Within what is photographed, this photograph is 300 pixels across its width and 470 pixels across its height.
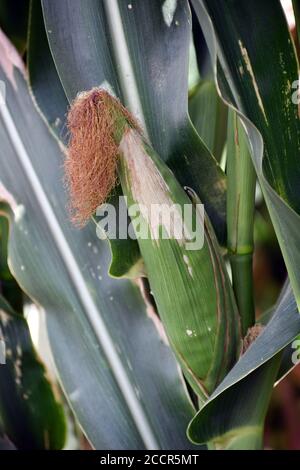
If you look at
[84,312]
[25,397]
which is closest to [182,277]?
[84,312]

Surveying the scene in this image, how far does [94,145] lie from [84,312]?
20cm

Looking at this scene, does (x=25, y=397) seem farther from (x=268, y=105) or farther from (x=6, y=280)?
(x=268, y=105)

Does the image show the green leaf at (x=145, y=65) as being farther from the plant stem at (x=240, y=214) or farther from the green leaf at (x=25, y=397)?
the green leaf at (x=25, y=397)

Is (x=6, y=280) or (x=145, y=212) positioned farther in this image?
(x=6, y=280)

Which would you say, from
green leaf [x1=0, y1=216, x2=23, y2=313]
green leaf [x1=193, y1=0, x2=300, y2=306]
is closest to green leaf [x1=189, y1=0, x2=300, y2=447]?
green leaf [x1=193, y1=0, x2=300, y2=306]

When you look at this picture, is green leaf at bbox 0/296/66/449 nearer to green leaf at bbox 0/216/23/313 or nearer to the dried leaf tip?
green leaf at bbox 0/216/23/313

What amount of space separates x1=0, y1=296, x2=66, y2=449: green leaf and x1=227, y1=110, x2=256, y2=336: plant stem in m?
0.22

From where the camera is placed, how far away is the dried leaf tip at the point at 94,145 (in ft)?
1.23

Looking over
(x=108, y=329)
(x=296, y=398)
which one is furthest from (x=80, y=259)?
(x=296, y=398)

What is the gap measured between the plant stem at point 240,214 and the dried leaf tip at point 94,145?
7 cm

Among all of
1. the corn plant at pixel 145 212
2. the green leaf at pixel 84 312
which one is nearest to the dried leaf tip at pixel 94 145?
the corn plant at pixel 145 212

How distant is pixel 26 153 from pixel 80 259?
105mm

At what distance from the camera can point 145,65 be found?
448 mm

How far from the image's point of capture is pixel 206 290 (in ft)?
1.33
